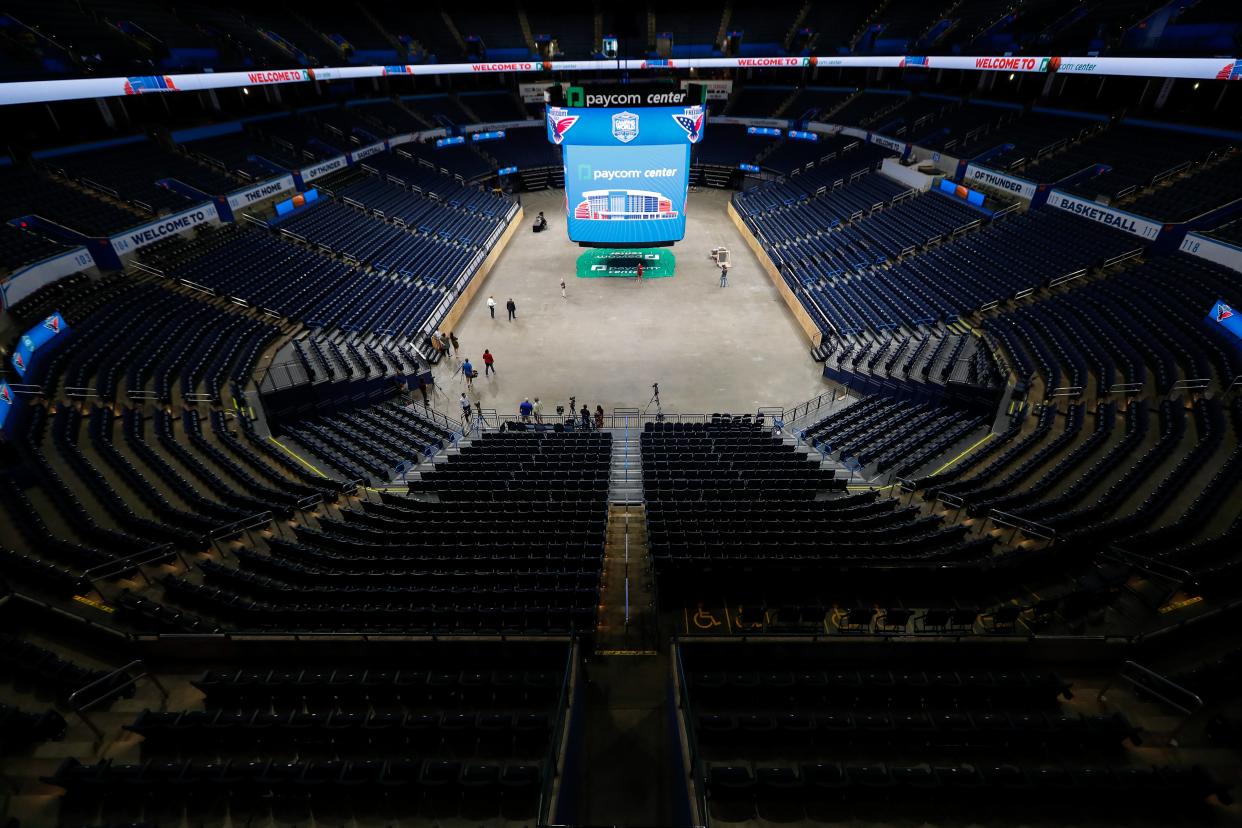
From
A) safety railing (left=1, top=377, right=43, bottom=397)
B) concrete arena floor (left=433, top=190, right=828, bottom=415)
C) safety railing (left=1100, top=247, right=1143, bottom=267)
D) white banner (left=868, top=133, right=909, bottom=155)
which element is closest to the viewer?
safety railing (left=1, top=377, right=43, bottom=397)

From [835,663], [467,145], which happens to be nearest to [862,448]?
[835,663]

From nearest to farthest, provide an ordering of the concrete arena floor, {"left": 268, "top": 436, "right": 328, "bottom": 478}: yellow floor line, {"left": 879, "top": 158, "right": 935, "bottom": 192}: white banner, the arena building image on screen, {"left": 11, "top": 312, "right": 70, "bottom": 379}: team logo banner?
{"left": 268, "top": 436, "right": 328, "bottom": 478}: yellow floor line, {"left": 11, "top": 312, "right": 70, "bottom": 379}: team logo banner, the concrete arena floor, the arena building image on screen, {"left": 879, "top": 158, "right": 935, "bottom": 192}: white banner

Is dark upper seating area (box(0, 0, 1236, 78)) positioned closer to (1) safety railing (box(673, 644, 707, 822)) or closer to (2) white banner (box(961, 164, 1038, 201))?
(2) white banner (box(961, 164, 1038, 201))

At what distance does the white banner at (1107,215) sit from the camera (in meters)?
20.5

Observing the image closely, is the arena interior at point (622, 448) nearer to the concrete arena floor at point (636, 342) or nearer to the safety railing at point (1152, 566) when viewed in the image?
the safety railing at point (1152, 566)

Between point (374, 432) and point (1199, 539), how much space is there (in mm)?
19492

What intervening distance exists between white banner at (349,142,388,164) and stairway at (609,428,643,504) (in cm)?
2815

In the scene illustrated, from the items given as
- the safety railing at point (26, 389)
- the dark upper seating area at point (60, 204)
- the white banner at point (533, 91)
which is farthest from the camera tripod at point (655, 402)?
the white banner at point (533, 91)

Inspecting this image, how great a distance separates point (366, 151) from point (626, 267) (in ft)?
63.6

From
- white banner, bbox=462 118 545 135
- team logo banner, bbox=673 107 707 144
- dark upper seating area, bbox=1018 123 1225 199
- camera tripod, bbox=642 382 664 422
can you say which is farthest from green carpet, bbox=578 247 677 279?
white banner, bbox=462 118 545 135

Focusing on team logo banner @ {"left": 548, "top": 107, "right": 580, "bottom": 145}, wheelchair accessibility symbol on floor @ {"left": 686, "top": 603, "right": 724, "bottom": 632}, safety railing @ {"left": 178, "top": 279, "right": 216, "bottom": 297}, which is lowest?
wheelchair accessibility symbol on floor @ {"left": 686, "top": 603, "right": 724, "bottom": 632}

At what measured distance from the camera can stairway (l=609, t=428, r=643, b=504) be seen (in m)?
13.7

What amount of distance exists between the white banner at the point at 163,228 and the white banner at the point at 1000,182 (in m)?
36.5

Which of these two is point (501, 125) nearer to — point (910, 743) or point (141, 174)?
point (141, 174)
